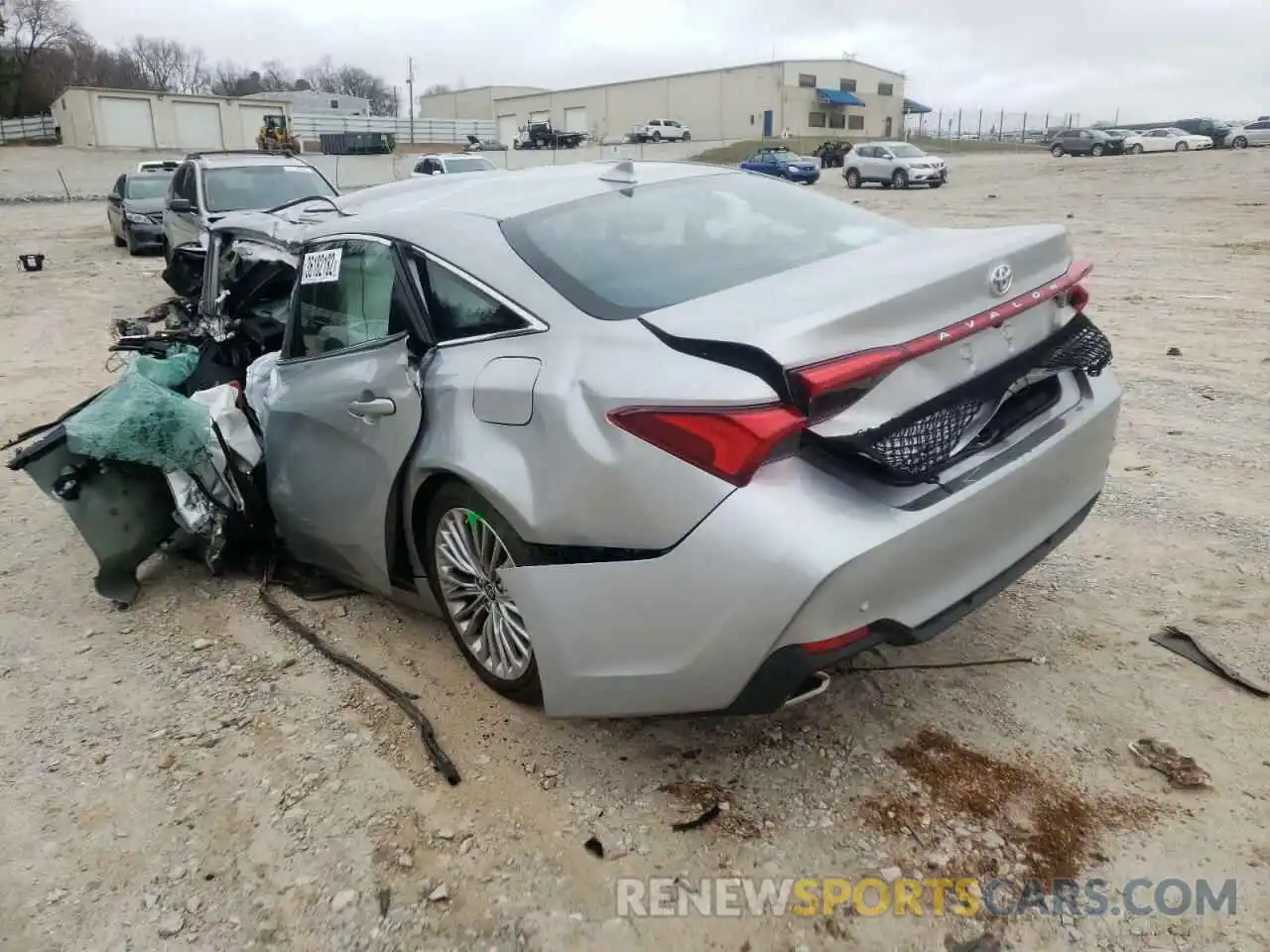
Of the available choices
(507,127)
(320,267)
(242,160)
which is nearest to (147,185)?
(242,160)

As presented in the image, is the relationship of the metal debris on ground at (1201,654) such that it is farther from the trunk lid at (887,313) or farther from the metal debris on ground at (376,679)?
the metal debris on ground at (376,679)

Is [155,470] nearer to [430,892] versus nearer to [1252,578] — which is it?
[430,892]

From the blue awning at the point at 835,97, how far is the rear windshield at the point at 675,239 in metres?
77.9

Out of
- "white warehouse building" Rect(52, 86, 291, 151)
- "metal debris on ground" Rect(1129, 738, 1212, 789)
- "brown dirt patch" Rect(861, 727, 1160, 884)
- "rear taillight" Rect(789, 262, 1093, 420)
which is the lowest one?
"brown dirt patch" Rect(861, 727, 1160, 884)

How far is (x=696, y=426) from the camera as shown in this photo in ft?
7.47

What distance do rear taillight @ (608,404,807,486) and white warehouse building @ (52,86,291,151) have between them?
5745 centimetres

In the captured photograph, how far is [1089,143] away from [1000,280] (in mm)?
45765

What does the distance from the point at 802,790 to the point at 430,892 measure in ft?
3.41

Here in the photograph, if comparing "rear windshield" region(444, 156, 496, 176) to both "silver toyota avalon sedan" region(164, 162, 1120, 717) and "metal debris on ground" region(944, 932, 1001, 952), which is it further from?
"metal debris on ground" region(944, 932, 1001, 952)

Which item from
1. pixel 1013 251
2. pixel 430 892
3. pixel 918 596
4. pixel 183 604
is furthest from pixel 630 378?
pixel 183 604

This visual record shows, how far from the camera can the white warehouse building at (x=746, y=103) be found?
7425 centimetres

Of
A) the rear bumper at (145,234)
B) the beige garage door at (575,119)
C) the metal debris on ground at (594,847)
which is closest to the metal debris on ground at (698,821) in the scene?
the metal debris on ground at (594,847)

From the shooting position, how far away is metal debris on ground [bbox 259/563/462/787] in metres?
2.92

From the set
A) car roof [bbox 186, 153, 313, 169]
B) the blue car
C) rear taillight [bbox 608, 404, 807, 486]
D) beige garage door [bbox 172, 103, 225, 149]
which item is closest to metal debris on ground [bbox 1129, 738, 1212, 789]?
rear taillight [bbox 608, 404, 807, 486]
